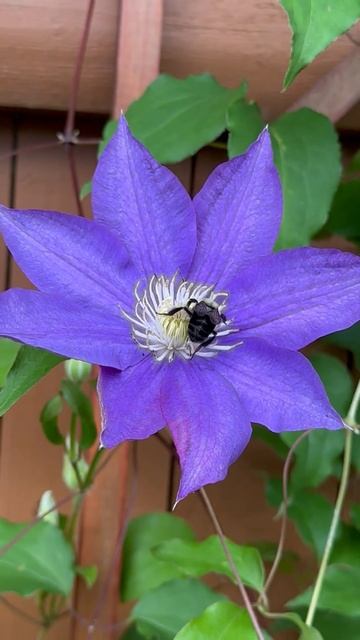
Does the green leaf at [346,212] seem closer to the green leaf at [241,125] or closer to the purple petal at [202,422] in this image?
the green leaf at [241,125]

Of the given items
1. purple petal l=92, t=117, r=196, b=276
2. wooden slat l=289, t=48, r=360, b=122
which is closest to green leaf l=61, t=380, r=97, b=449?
purple petal l=92, t=117, r=196, b=276

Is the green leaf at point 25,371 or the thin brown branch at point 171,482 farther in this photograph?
the thin brown branch at point 171,482

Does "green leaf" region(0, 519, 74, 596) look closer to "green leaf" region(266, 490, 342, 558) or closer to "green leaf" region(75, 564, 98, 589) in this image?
"green leaf" region(75, 564, 98, 589)

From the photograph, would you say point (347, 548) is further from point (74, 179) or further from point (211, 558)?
point (74, 179)

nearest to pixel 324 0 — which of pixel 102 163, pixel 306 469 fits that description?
pixel 102 163

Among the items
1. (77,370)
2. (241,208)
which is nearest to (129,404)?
(241,208)

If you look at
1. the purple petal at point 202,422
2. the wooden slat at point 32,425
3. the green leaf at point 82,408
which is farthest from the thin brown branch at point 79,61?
the purple petal at point 202,422
